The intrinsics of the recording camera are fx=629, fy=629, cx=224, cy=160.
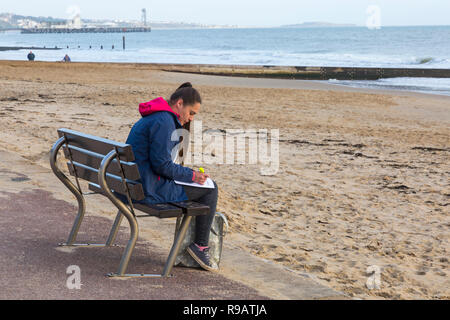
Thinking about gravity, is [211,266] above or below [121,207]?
below

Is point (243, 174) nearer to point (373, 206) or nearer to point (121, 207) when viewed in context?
point (373, 206)

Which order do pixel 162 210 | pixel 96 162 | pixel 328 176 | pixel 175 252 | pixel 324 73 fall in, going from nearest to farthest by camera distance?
pixel 162 210, pixel 175 252, pixel 96 162, pixel 328 176, pixel 324 73

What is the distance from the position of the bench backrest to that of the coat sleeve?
0.55 feet

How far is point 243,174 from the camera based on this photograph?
897cm

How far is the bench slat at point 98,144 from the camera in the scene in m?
3.80

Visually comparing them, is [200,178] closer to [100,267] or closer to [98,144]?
[98,144]

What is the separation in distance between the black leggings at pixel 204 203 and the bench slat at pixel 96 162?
1.50 feet

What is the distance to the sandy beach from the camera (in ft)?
17.9

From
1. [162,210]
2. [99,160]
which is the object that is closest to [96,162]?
[99,160]

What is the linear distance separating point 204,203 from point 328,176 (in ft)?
16.9

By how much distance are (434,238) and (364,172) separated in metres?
3.21

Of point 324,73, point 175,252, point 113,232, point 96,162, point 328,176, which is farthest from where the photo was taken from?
point 324,73

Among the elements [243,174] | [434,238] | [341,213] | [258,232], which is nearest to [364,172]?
[243,174]

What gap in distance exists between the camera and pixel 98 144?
4.11m
